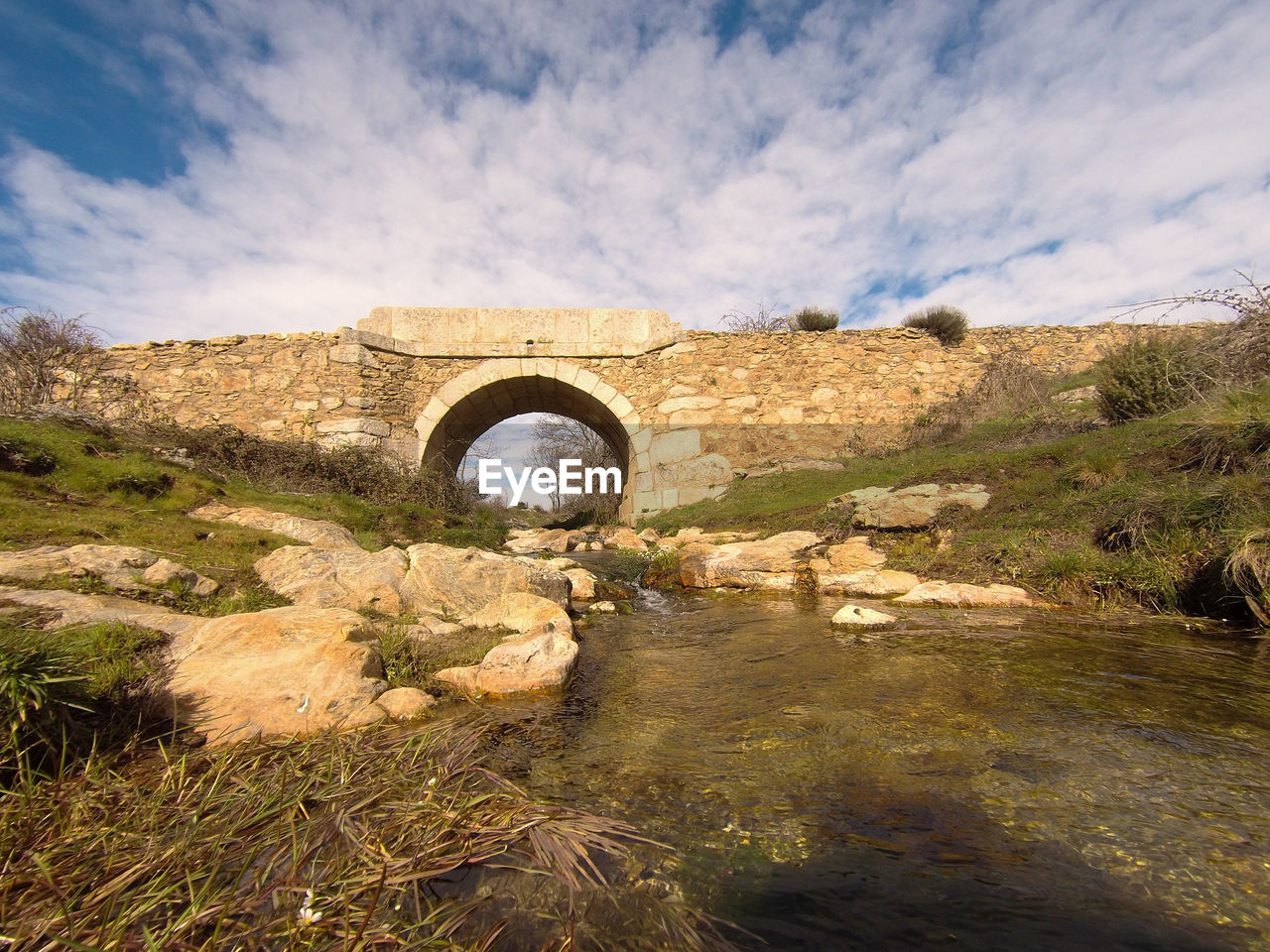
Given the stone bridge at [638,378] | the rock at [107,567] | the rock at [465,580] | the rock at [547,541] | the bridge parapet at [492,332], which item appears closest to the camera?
the rock at [107,567]

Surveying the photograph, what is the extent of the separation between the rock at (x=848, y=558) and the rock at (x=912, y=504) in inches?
14.1

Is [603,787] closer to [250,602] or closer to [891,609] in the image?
[250,602]

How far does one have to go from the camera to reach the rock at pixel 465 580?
4.23 meters

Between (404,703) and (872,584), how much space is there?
455 centimetres

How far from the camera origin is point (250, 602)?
3520 mm

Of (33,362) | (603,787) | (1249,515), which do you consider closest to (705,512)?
(1249,515)

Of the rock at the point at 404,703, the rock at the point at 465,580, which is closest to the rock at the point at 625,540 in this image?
the rock at the point at 465,580

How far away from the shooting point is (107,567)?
3.32 meters

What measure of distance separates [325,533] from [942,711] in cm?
606

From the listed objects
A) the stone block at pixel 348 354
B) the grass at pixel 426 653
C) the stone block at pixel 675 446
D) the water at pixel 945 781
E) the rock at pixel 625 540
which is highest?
the stone block at pixel 348 354

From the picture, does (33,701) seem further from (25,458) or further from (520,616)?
(25,458)

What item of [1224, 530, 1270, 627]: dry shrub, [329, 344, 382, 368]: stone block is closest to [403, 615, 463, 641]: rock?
[1224, 530, 1270, 627]: dry shrub

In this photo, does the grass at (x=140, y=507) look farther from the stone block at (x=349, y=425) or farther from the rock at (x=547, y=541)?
the rock at (x=547, y=541)

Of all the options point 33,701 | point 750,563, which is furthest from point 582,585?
point 33,701
